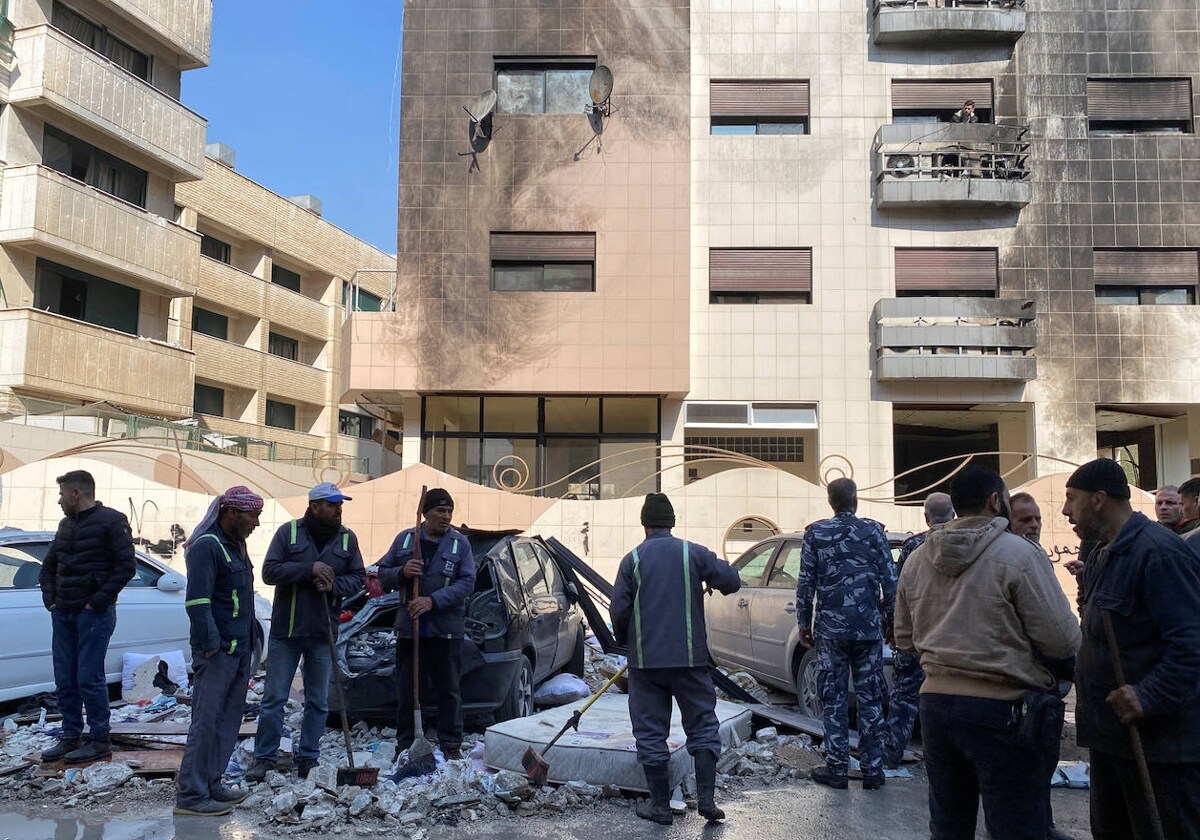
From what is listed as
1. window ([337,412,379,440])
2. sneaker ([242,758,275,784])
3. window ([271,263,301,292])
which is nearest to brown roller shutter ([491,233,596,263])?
sneaker ([242,758,275,784])

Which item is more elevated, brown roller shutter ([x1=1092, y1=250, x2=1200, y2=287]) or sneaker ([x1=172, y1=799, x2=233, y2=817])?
brown roller shutter ([x1=1092, y1=250, x2=1200, y2=287])

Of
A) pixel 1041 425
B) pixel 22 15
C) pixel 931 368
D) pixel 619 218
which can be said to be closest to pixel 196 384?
pixel 22 15

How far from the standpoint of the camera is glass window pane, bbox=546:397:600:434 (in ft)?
71.3

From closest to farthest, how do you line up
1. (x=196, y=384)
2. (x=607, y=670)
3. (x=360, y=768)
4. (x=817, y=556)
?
(x=360, y=768), (x=817, y=556), (x=607, y=670), (x=196, y=384)

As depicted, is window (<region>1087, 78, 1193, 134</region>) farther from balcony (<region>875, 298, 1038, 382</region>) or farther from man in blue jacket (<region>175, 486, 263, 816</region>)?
man in blue jacket (<region>175, 486, 263, 816</region>)

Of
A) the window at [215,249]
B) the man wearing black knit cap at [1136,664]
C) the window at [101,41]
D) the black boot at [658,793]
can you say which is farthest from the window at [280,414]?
the man wearing black knit cap at [1136,664]

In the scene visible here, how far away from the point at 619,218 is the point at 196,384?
1958cm

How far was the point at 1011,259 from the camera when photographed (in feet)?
69.4

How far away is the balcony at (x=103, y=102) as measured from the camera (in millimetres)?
21062

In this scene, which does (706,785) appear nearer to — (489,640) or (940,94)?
(489,640)

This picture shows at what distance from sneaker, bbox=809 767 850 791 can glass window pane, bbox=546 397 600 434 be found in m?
15.7

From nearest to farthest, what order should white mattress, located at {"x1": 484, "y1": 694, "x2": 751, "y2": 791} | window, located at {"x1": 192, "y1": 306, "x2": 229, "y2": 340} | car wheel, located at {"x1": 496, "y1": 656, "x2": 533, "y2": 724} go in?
white mattress, located at {"x1": 484, "y1": 694, "x2": 751, "y2": 791}, car wheel, located at {"x1": 496, "y1": 656, "x2": 533, "y2": 724}, window, located at {"x1": 192, "y1": 306, "x2": 229, "y2": 340}

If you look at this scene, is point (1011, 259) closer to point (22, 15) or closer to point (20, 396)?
point (20, 396)

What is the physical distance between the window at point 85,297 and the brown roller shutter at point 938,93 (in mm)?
19595
